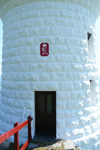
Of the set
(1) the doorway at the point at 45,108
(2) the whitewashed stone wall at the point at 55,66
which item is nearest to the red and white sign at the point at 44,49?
(2) the whitewashed stone wall at the point at 55,66

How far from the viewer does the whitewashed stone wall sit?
5207mm

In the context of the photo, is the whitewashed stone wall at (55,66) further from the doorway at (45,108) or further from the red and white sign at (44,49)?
the doorway at (45,108)

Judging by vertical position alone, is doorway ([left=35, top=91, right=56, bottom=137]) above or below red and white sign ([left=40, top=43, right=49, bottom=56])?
below

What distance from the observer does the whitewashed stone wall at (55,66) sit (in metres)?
5.21

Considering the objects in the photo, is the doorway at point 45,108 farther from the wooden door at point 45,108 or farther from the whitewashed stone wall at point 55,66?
the whitewashed stone wall at point 55,66

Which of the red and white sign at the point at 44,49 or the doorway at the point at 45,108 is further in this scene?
the doorway at the point at 45,108

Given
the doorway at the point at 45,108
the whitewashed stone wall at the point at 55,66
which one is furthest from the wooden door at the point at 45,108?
the whitewashed stone wall at the point at 55,66

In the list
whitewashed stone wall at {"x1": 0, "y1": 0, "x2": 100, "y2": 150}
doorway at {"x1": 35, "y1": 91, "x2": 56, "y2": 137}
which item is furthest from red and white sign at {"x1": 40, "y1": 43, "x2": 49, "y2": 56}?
doorway at {"x1": 35, "y1": 91, "x2": 56, "y2": 137}

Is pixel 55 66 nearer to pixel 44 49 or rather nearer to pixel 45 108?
pixel 44 49

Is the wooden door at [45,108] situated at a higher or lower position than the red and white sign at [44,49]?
lower

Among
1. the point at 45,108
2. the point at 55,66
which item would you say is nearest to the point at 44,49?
the point at 55,66

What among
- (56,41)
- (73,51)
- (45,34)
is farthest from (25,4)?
(73,51)

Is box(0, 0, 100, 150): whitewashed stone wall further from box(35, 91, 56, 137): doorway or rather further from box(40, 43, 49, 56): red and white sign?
box(35, 91, 56, 137): doorway

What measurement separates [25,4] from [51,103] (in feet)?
12.9
